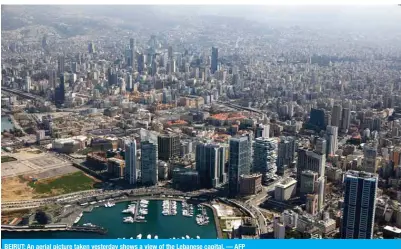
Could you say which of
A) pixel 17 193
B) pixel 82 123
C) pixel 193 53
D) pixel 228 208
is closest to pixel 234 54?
pixel 193 53

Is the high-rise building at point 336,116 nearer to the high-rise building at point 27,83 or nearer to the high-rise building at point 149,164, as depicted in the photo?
the high-rise building at point 149,164

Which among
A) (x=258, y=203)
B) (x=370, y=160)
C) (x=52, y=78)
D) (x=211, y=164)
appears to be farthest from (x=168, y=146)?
(x=52, y=78)

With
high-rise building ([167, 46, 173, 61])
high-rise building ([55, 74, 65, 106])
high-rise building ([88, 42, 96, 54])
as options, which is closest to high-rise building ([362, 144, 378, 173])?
high-rise building ([167, 46, 173, 61])

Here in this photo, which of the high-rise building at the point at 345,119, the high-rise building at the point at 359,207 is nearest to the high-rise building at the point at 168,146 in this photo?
the high-rise building at the point at 359,207

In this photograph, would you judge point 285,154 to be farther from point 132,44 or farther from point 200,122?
point 132,44

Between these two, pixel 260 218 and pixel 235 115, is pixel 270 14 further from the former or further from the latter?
pixel 235 115

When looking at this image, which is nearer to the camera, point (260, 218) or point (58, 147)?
point (260, 218)
